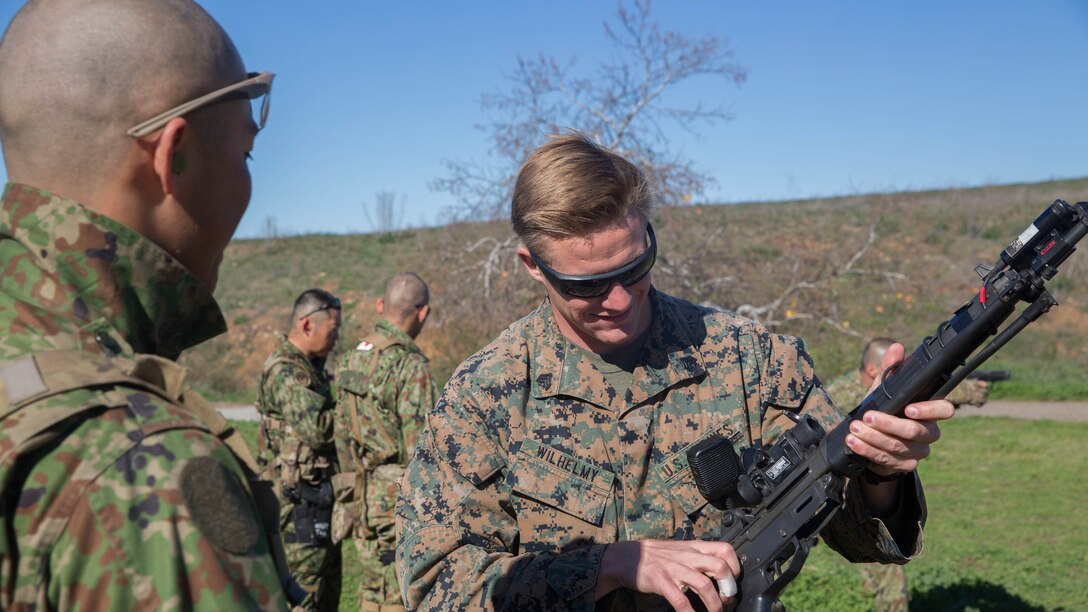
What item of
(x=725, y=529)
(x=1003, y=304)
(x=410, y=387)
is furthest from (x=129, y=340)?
(x=410, y=387)

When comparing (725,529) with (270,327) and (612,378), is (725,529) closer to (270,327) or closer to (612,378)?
(612,378)

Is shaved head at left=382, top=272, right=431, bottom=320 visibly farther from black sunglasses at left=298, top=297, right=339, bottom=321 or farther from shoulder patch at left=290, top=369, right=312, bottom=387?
shoulder patch at left=290, top=369, right=312, bottom=387

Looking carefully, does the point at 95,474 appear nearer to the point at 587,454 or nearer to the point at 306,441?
the point at 587,454

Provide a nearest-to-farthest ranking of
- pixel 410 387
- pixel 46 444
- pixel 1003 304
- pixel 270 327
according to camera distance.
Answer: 1. pixel 46 444
2. pixel 1003 304
3. pixel 410 387
4. pixel 270 327

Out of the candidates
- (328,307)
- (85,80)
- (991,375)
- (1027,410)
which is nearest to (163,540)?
(85,80)

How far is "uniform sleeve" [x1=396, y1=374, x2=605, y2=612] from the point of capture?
244cm

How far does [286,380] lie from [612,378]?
479 centimetres

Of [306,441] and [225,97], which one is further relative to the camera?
[306,441]

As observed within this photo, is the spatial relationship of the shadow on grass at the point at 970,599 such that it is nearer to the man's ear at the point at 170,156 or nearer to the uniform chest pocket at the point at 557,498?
the uniform chest pocket at the point at 557,498

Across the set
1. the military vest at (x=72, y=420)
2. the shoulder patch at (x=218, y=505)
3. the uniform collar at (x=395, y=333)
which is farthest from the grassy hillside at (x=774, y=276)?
the shoulder patch at (x=218, y=505)

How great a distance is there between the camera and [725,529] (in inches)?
102

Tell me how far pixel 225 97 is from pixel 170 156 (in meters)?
0.14

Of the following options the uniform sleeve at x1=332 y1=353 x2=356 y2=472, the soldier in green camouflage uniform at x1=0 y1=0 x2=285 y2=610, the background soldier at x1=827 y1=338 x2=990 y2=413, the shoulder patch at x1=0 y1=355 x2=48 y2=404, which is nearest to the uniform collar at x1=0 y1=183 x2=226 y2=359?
the soldier in green camouflage uniform at x1=0 y1=0 x2=285 y2=610

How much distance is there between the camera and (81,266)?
4.71 feet
